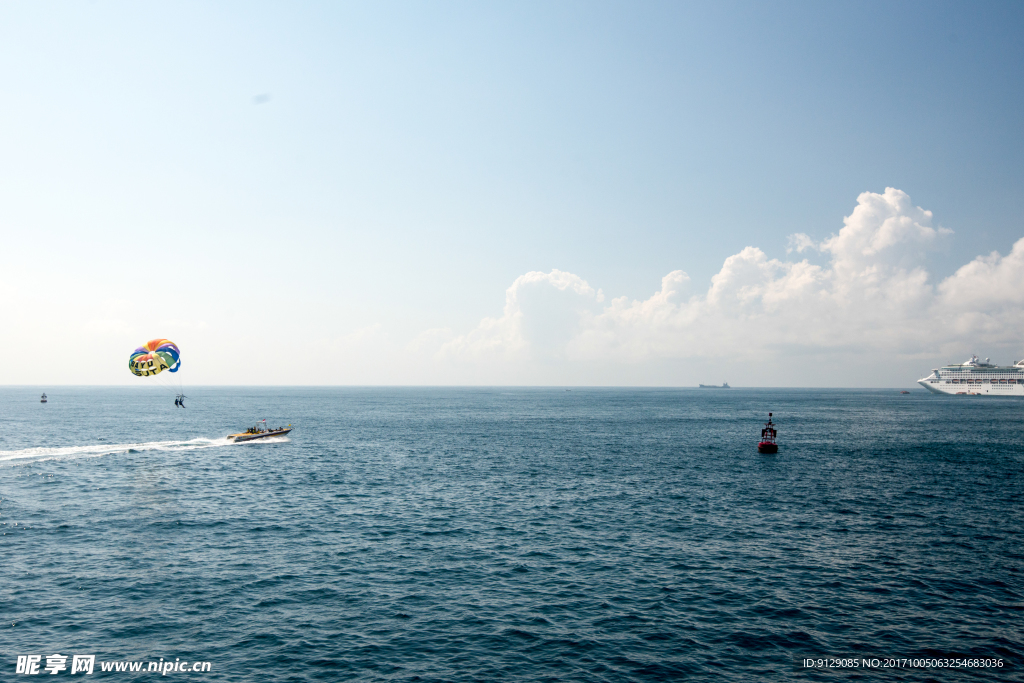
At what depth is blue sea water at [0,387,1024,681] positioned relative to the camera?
23.3 meters

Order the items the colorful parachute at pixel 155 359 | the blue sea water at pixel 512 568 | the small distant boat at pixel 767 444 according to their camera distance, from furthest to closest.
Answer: the small distant boat at pixel 767 444
the colorful parachute at pixel 155 359
the blue sea water at pixel 512 568

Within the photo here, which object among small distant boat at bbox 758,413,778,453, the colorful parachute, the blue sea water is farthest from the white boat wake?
small distant boat at bbox 758,413,778,453

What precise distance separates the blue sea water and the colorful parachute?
1164cm

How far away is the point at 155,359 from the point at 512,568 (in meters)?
59.0

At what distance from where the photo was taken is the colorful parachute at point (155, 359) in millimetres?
68688

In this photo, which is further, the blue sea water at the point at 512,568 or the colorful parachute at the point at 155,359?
the colorful parachute at the point at 155,359

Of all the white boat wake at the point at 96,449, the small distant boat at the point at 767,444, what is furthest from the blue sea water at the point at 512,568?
the small distant boat at the point at 767,444

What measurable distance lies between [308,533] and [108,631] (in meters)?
15.9

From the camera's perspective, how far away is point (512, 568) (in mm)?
33062

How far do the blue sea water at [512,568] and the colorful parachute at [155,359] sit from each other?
1164 cm

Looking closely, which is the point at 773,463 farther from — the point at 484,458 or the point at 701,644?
the point at 701,644

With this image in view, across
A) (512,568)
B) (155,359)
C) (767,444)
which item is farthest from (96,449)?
(767,444)

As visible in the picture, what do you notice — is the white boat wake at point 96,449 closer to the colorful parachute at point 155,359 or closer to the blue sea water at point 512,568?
the blue sea water at point 512,568

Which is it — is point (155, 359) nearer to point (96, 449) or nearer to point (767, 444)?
point (96, 449)
